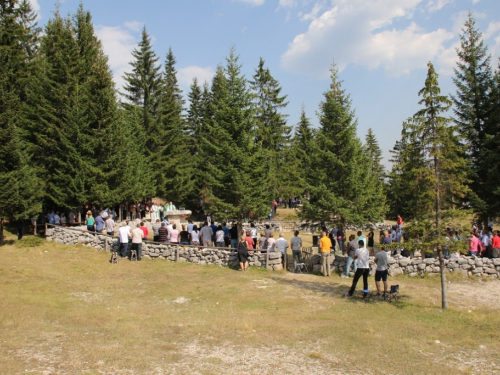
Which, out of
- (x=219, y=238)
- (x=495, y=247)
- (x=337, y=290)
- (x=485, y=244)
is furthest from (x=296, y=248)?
(x=485, y=244)

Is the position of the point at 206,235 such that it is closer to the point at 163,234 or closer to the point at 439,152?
the point at 163,234

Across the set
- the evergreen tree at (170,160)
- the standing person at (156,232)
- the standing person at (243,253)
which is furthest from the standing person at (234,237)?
the evergreen tree at (170,160)

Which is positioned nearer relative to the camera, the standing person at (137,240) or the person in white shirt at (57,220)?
the standing person at (137,240)

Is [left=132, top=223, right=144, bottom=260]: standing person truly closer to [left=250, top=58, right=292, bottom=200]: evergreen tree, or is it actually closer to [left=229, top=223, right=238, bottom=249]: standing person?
[left=229, top=223, right=238, bottom=249]: standing person

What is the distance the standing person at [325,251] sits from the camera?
15135mm

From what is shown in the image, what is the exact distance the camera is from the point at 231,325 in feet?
32.1

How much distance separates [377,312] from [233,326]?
4332 mm

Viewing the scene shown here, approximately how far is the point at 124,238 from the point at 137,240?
25.4 inches

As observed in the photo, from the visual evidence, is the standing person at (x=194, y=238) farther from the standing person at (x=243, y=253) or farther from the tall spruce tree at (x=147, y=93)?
the tall spruce tree at (x=147, y=93)

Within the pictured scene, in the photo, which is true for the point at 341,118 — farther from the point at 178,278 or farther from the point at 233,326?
the point at 233,326

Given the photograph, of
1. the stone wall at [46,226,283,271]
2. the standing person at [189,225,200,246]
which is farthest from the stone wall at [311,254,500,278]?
the standing person at [189,225,200,246]

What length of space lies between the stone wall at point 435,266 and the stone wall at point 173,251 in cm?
333

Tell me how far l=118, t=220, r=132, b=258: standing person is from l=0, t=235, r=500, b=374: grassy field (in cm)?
212

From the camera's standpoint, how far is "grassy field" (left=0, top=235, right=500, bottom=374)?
745cm
